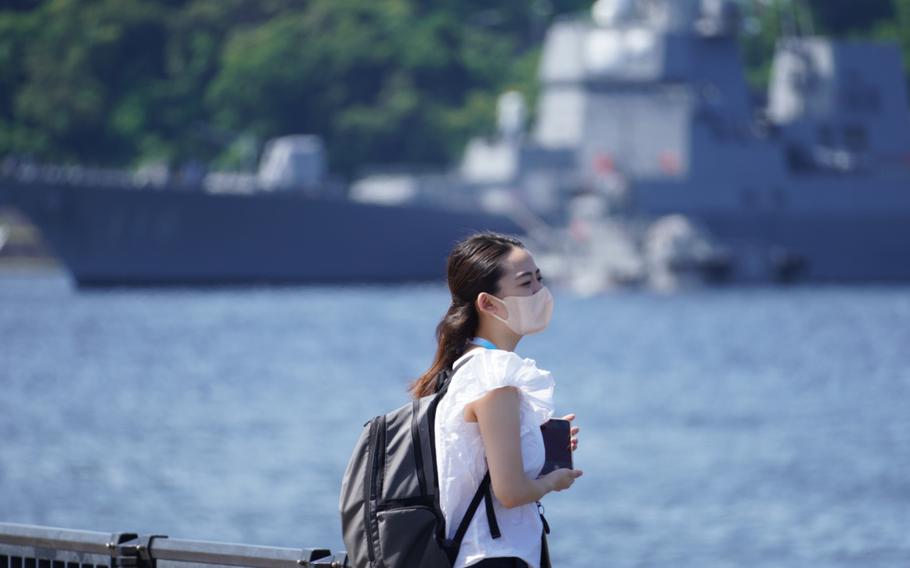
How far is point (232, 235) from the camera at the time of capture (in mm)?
54000

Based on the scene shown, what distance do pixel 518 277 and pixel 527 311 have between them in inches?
3.0

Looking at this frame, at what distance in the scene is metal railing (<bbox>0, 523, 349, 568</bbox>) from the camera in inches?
161

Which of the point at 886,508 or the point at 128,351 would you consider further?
the point at 128,351

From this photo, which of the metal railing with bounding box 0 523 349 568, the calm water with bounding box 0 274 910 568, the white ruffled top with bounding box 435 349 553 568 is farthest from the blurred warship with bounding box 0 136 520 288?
the white ruffled top with bounding box 435 349 553 568

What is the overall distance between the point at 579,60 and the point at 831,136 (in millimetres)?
8453

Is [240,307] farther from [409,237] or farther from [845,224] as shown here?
[845,224]

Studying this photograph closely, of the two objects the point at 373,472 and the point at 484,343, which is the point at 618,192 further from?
the point at 373,472

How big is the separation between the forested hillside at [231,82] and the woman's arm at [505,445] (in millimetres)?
65369

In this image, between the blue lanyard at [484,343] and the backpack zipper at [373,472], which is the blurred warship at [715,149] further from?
the backpack zipper at [373,472]

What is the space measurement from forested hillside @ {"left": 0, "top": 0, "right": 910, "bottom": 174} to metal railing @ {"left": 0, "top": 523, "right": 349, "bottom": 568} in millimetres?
64292

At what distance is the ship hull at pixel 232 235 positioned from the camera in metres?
52.2

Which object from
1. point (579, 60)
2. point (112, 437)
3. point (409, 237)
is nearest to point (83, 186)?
point (409, 237)

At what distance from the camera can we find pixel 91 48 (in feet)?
233

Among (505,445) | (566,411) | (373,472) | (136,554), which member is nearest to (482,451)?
(505,445)
